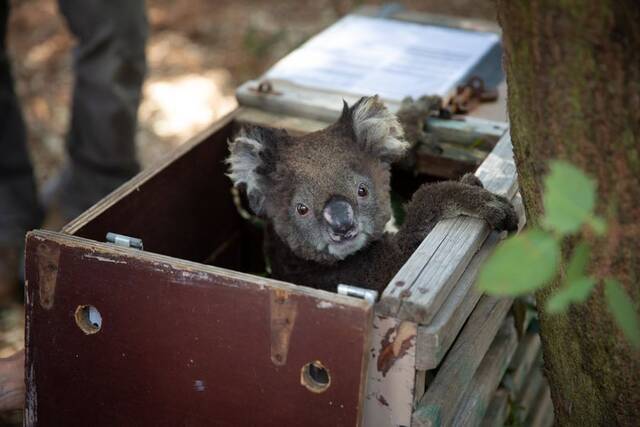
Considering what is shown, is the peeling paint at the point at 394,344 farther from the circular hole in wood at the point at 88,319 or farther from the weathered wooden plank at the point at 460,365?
the circular hole in wood at the point at 88,319

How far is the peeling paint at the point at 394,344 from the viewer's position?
182 centimetres

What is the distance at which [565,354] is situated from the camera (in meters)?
1.96

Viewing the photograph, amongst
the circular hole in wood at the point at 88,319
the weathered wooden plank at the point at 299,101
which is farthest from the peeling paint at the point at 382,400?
the weathered wooden plank at the point at 299,101

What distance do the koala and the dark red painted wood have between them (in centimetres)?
59

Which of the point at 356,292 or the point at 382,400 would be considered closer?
the point at 356,292

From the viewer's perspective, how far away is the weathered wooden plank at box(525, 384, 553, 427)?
304 centimetres

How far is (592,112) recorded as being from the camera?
5.13ft

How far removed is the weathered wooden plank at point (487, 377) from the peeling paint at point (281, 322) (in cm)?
58

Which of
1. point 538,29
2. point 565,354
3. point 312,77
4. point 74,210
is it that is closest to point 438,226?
point 565,354

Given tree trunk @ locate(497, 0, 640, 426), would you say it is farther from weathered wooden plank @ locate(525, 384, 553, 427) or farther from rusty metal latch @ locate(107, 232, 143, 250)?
weathered wooden plank @ locate(525, 384, 553, 427)

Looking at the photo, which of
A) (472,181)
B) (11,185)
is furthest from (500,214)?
(11,185)

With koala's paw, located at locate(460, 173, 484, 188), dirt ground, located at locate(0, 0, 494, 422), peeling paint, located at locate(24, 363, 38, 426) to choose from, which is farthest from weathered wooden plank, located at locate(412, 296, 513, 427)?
dirt ground, located at locate(0, 0, 494, 422)

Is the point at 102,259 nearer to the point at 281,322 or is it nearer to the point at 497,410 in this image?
the point at 281,322

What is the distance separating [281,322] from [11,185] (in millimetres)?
3023
